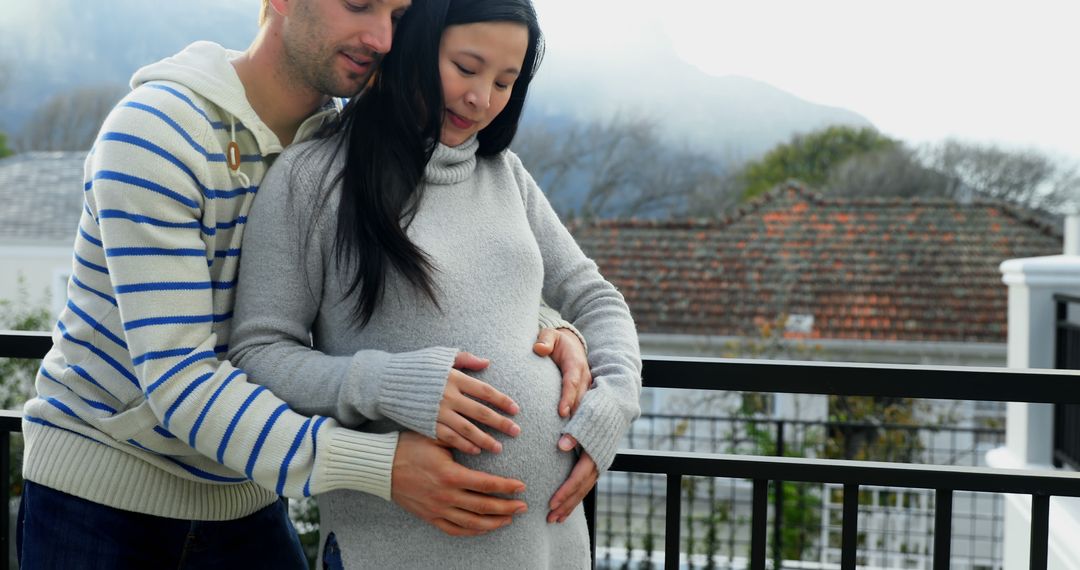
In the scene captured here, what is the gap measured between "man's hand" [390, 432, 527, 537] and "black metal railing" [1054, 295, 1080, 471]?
4.28m

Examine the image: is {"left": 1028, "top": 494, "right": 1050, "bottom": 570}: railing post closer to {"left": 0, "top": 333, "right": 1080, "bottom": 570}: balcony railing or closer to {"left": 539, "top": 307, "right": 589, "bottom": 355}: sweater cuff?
{"left": 0, "top": 333, "right": 1080, "bottom": 570}: balcony railing

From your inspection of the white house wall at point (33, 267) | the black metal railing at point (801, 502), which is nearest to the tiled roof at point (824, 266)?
the black metal railing at point (801, 502)

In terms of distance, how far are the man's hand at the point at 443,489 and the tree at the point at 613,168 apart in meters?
20.6

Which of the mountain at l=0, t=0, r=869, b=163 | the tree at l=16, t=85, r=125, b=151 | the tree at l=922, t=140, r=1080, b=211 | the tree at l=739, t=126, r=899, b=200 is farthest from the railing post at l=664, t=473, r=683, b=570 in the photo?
the tree at l=739, t=126, r=899, b=200

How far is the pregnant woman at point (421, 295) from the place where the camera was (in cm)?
98

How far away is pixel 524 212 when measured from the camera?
46.8 inches

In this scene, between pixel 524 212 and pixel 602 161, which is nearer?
pixel 524 212

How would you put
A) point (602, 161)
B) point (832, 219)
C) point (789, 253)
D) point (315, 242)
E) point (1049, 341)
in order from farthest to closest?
1. point (602, 161)
2. point (832, 219)
3. point (789, 253)
4. point (1049, 341)
5. point (315, 242)

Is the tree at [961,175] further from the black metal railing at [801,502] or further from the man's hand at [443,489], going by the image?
the man's hand at [443,489]

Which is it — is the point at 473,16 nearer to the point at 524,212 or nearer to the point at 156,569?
the point at 524,212

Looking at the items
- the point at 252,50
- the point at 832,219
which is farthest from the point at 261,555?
the point at 832,219

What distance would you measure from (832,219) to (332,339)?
1473 cm

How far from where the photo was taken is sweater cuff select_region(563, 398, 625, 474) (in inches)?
40.3

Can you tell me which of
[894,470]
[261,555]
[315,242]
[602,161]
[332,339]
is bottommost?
[261,555]
